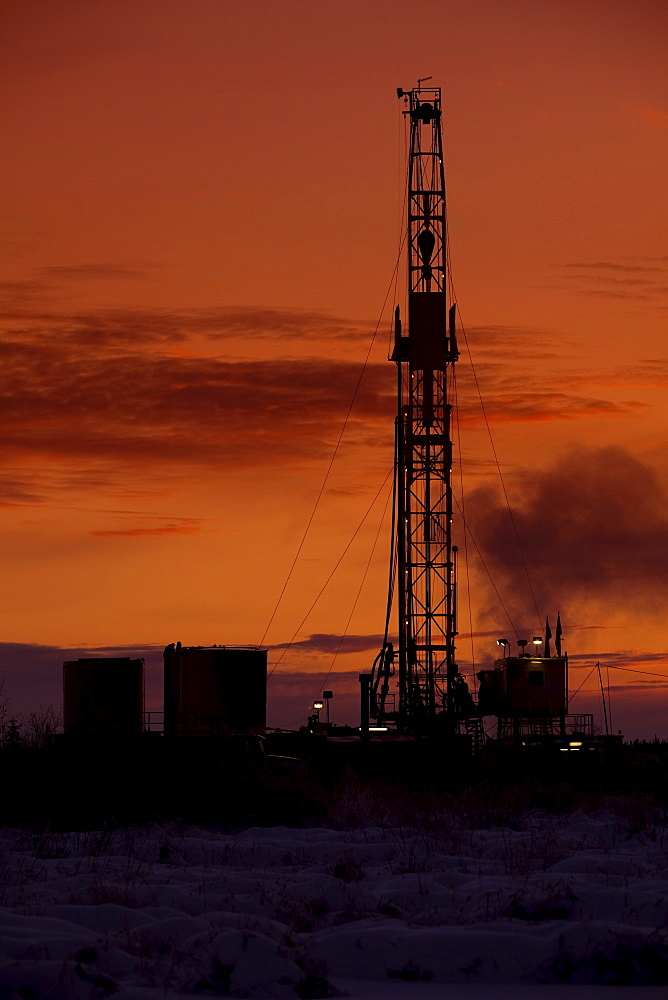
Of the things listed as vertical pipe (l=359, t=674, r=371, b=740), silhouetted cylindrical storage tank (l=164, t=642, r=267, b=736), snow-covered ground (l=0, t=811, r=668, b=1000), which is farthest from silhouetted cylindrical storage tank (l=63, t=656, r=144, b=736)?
snow-covered ground (l=0, t=811, r=668, b=1000)

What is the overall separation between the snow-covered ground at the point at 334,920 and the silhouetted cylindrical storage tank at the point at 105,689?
20767mm

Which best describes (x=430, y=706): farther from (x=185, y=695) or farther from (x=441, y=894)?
(x=441, y=894)

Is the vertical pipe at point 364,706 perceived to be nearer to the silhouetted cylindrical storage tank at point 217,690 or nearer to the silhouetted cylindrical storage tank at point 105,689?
the silhouetted cylindrical storage tank at point 217,690

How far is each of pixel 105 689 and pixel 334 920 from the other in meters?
27.9

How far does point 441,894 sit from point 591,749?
30264 mm

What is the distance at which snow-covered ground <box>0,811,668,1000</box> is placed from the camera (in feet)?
30.2

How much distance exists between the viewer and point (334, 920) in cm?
1143

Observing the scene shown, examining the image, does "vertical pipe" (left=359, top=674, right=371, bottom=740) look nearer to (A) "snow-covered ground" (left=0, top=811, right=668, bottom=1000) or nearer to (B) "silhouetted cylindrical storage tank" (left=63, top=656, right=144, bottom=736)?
(B) "silhouetted cylindrical storage tank" (left=63, top=656, right=144, bottom=736)

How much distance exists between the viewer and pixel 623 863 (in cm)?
1523

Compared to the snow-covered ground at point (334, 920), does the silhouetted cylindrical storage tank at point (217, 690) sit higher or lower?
higher

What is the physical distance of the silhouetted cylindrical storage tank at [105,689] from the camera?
125 feet

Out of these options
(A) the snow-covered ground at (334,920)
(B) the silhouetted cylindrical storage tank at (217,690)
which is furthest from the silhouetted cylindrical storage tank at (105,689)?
(A) the snow-covered ground at (334,920)

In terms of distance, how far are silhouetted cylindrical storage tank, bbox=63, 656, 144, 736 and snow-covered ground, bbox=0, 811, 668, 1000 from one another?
20.8m

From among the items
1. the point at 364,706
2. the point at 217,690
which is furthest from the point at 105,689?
the point at 364,706
